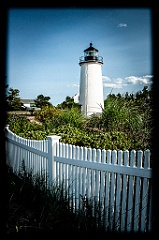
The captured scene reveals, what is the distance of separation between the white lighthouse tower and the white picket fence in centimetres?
1380

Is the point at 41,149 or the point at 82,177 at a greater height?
the point at 41,149

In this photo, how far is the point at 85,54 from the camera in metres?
17.8

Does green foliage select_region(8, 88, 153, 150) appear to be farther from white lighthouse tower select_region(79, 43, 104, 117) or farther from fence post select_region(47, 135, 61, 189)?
white lighthouse tower select_region(79, 43, 104, 117)

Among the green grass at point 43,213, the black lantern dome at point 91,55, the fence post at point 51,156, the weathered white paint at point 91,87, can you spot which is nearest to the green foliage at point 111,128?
the fence post at point 51,156

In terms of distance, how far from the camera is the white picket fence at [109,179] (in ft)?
6.70

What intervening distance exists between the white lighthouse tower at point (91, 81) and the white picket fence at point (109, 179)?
45.3ft

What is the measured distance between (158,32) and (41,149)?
246cm

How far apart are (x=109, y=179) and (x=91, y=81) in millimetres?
15064

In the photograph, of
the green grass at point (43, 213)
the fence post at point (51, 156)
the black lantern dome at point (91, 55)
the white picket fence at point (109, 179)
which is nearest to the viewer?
the green grass at point (43, 213)

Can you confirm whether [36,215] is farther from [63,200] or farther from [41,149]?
[41,149]

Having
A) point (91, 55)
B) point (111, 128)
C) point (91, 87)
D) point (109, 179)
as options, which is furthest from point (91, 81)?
point (109, 179)

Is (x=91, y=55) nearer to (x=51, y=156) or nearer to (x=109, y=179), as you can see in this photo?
(x=51, y=156)

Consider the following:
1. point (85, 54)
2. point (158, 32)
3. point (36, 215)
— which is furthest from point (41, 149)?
point (85, 54)

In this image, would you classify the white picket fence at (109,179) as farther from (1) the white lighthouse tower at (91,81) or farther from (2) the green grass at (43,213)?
(1) the white lighthouse tower at (91,81)
